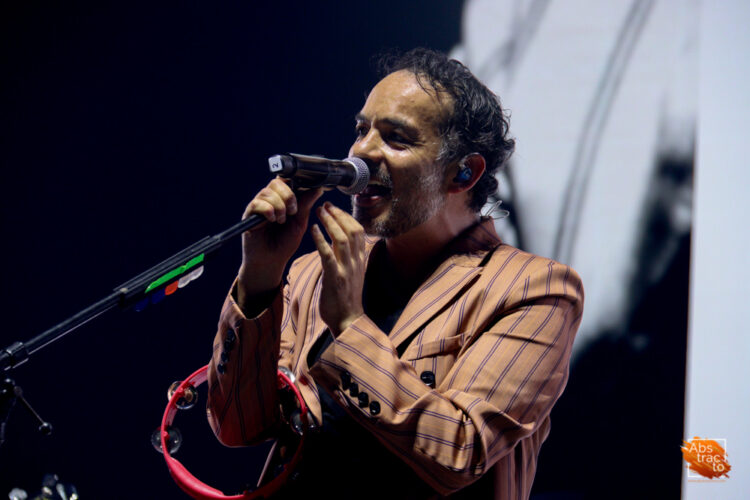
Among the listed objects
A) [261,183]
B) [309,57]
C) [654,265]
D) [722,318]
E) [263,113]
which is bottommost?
[722,318]

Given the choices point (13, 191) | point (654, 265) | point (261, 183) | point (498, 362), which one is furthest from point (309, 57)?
point (498, 362)

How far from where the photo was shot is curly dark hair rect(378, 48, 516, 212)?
1695mm

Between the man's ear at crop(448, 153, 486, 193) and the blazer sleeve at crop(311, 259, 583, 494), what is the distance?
42cm

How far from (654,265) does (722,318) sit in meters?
0.27

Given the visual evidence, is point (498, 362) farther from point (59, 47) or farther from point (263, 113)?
point (59, 47)

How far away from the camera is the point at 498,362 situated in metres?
1.26

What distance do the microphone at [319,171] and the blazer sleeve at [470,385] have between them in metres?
0.28

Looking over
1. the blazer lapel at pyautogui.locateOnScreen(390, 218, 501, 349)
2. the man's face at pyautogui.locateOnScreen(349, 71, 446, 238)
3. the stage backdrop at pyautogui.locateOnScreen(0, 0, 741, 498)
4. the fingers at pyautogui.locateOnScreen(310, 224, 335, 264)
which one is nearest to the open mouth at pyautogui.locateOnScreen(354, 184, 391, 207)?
the man's face at pyautogui.locateOnScreen(349, 71, 446, 238)

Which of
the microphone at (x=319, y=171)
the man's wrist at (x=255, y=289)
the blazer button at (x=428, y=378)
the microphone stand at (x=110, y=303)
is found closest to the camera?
the microphone stand at (x=110, y=303)

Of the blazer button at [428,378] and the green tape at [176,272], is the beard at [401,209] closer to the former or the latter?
the blazer button at [428,378]

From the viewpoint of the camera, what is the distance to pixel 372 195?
5.20 ft

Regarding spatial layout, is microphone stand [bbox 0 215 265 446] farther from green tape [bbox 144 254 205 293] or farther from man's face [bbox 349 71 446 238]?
man's face [bbox 349 71 446 238]

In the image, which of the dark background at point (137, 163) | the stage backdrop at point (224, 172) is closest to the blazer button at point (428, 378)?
the stage backdrop at point (224, 172)

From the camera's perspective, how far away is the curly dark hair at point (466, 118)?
1.70 metres
